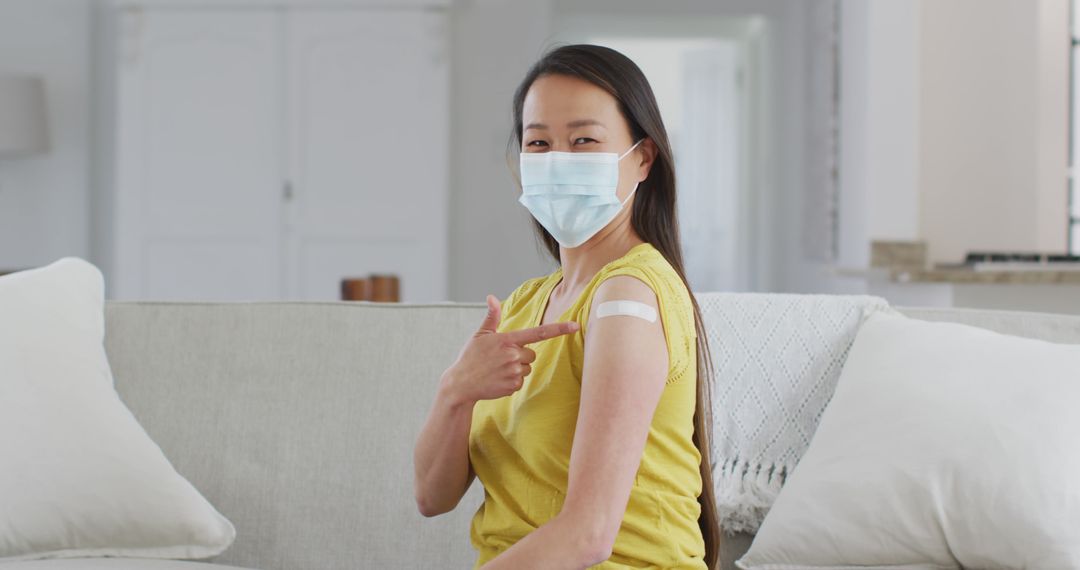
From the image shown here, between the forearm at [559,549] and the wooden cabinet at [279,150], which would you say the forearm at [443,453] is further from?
the wooden cabinet at [279,150]

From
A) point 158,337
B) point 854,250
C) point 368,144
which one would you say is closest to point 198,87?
point 368,144

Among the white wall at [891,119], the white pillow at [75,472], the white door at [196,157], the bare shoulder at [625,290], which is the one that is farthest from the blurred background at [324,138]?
the bare shoulder at [625,290]

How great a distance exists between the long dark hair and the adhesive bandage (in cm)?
14

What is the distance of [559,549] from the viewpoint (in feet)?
3.23

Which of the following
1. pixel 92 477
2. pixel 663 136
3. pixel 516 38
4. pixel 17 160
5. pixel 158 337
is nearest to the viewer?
pixel 663 136

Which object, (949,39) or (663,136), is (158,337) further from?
(949,39)

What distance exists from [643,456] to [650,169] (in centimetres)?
33

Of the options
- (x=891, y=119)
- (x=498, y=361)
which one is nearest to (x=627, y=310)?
(x=498, y=361)

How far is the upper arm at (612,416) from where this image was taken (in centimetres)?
99

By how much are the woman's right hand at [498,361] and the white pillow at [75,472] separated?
0.70 meters

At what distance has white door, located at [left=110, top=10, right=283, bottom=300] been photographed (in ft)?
18.8

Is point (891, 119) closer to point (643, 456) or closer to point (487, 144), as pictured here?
point (487, 144)

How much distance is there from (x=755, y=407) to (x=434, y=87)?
13.9ft

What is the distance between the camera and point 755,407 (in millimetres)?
1755
